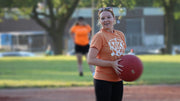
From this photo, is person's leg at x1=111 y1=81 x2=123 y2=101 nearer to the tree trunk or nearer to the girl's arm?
the girl's arm

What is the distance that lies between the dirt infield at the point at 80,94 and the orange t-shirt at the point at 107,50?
11.5ft

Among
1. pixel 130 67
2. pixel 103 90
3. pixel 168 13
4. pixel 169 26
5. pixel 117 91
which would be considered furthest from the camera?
pixel 169 26

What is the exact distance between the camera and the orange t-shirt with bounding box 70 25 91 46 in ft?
39.7

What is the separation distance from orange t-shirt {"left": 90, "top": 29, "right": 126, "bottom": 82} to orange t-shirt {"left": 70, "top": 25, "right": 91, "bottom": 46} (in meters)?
7.60

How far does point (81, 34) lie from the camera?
1221 centimetres

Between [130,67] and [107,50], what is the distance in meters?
0.38

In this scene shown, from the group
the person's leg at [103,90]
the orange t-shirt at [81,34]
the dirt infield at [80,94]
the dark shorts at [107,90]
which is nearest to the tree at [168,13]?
the orange t-shirt at [81,34]

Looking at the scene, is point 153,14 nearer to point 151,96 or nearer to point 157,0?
point 157,0

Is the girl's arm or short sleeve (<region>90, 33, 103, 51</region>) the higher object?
short sleeve (<region>90, 33, 103, 51</region>)

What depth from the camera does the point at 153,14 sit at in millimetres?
56625

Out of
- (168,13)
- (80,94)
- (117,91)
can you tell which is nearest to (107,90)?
(117,91)

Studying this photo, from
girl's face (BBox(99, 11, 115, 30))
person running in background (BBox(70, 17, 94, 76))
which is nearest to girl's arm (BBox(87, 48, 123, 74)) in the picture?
girl's face (BBox(99, 11, 115, 30))

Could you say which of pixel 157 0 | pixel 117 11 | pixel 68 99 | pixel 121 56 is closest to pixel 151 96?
pixel 68 99

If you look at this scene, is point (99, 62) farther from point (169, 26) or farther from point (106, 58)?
point (169, 26)
